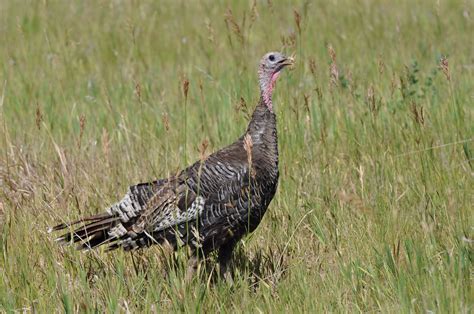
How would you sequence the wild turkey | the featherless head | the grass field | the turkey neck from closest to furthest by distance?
the grass field → the wild turkey → the turkey neck → the featherless head

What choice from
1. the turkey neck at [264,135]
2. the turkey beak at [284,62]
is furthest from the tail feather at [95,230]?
the turkey beak at [284,62]

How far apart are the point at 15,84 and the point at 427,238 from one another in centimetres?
469

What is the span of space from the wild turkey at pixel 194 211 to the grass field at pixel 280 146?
0.16 metres

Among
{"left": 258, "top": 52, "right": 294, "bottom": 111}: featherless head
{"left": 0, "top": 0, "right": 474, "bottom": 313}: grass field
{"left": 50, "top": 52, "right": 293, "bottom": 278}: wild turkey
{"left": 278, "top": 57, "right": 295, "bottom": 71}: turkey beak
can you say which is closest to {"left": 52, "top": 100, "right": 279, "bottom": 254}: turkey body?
{"left": 50, "top": 52, "right": 293, "bottom": 278}: wild turkey

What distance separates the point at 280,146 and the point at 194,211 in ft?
4.69

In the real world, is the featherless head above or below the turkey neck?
above

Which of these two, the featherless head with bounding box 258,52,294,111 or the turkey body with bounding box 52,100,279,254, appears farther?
the featherless head with bounding box 258,52,294,111

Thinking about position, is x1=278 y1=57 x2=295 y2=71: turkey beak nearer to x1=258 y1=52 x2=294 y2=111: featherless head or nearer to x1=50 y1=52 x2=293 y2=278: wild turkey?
x1=258 y1=52 x2=294 y2=111: featherless head

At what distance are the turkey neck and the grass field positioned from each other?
104 millimetres

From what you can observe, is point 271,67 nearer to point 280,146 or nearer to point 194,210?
point 280,146

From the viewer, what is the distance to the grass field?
4.96 metres

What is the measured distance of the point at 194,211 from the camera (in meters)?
5.54

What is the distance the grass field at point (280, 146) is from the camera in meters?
4.96

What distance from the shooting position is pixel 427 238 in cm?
521
